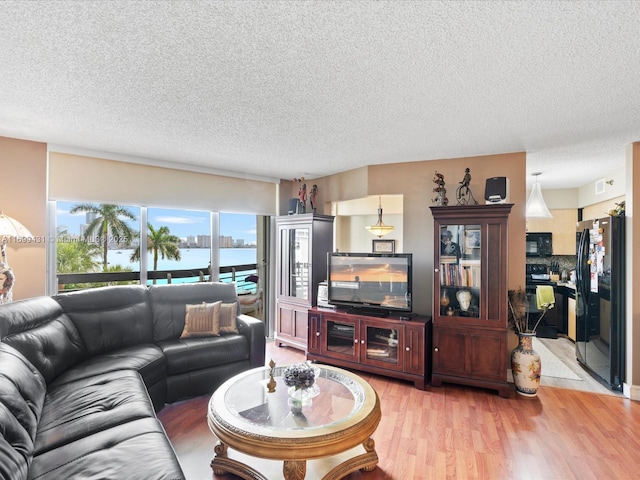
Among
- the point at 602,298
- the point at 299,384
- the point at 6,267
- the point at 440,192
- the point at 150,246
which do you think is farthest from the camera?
the point at 150,246

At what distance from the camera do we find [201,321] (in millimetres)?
3404

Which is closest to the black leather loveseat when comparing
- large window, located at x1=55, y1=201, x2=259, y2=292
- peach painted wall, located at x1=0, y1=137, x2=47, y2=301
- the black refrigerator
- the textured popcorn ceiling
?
peach painted wall, located at x1=0, y1=137, x2=47, y2=301

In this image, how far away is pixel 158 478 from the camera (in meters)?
1.38

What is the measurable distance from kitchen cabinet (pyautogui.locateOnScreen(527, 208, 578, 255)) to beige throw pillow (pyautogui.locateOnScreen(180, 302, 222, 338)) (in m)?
5.24

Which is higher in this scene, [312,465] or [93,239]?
[93,239]

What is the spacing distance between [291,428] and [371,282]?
222 cm

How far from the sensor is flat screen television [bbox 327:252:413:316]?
3689 mm

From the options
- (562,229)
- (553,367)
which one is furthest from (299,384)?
(562,229)

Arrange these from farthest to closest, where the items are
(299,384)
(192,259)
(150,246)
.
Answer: (192,259) < (150,246) < (299,384)

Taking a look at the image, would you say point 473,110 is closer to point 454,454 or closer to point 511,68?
point 511,68

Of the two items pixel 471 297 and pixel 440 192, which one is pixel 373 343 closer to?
pixel 471 297

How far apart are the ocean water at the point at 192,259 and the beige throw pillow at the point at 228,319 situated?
1251mm

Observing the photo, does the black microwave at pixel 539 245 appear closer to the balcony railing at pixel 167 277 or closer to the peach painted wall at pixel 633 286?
the peach painted wall at pixel 633 286

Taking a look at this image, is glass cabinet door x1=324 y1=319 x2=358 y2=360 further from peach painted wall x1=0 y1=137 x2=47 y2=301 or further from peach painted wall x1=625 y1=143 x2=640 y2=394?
peach painted wall x1=0 y1=137 x2=47 y2=301
